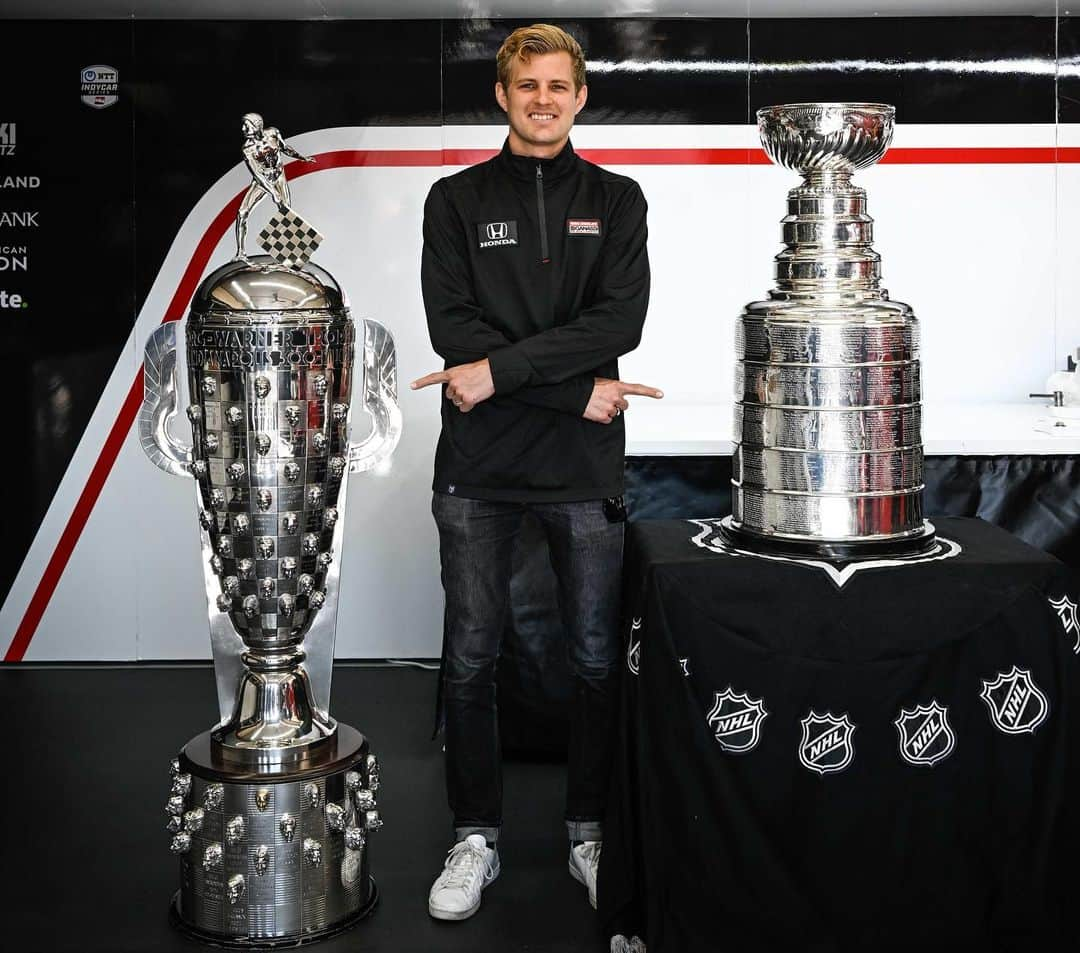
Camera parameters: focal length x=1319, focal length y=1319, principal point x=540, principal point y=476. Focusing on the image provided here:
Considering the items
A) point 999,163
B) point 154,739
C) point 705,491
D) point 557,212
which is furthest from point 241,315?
point 999,163

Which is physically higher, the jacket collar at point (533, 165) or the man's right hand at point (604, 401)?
the jacket collar at point (533, 165)

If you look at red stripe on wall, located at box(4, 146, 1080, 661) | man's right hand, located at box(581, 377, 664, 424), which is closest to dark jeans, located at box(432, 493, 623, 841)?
man's right hand, located at box(581, 377, 664, 424)

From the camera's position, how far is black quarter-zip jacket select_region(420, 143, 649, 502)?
2287mm

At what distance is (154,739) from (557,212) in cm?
195

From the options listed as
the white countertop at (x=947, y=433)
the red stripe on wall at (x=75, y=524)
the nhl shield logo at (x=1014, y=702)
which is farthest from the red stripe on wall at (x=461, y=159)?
the nhl shield logo at (x=1014, y=702)

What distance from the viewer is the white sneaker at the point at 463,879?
2363mm

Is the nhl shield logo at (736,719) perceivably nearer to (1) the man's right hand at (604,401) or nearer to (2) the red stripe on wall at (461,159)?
(1) the man's right hand at (604,401)

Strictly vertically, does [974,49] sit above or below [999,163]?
above

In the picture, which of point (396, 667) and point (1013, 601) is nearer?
point (1013, 601)

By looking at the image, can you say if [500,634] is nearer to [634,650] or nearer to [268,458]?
[634,650]

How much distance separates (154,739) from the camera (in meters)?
3.48

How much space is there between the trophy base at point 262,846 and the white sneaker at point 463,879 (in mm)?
181

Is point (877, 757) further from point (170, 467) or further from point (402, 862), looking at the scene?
point (170, 467)

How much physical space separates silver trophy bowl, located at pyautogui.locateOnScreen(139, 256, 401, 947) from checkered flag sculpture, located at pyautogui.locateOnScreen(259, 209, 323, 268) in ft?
0.12
